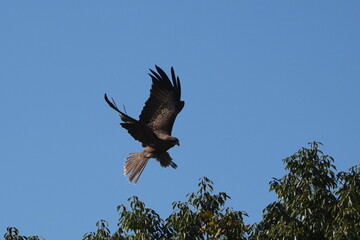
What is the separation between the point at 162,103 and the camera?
44.5 feet

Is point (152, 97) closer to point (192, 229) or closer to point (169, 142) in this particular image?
point (169, 142)

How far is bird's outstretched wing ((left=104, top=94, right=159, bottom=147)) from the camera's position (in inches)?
471

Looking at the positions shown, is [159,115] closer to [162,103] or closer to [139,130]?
[162,103]

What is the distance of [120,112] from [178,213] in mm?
1543

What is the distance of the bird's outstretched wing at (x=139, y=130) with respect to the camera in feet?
39.2

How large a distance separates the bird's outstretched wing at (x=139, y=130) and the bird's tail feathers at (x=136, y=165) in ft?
2.04

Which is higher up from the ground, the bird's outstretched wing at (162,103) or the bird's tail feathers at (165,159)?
the bird's outstretched wing at (162,103)

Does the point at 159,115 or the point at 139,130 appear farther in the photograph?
the point at 159,115

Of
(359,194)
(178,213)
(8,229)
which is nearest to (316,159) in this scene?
(359,194)

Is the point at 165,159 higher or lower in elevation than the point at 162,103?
lower

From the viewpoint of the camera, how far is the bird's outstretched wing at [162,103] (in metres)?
13.4

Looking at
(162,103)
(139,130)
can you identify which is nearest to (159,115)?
(162,103)

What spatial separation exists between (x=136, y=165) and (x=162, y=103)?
40.9 inches

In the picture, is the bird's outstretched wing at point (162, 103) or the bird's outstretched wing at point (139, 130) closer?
the bird's outstretched wing at point (139, 130)
